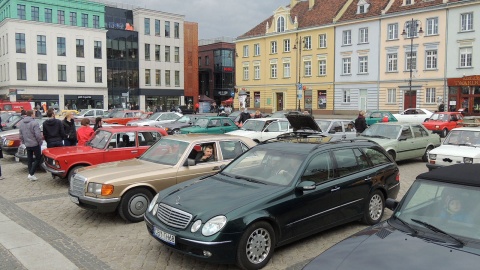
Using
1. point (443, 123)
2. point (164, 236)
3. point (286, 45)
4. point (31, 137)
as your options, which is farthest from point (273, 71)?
point (164, 236)

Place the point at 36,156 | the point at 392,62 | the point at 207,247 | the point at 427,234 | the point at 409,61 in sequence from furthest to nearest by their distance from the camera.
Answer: the point at 392,62
the point at 409,61
the point at 36,156
the point at 207,247
the point at 427,234

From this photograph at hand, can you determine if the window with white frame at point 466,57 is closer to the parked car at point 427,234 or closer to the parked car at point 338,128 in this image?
the parked car at point 338,128

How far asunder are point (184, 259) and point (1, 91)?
2378 inches

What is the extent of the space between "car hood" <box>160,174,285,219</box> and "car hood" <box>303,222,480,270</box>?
1655 mm

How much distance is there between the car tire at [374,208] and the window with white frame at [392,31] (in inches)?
1702

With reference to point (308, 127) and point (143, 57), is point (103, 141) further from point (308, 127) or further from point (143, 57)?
point (143, 57)

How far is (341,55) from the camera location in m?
51.9

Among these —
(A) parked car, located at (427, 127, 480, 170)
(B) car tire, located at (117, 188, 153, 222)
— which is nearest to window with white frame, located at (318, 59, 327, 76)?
(A) parked car, located at (427, 127, 480, 170)

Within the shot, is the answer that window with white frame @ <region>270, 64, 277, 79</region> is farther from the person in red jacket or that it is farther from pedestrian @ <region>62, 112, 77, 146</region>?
the person in red jacket

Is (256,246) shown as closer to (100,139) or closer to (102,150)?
(102,150)

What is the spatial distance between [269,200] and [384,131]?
409 inches

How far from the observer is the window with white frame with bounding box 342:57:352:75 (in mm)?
51156

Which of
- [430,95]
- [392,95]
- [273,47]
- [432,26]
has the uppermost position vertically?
[273,47]

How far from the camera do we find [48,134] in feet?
39.6
